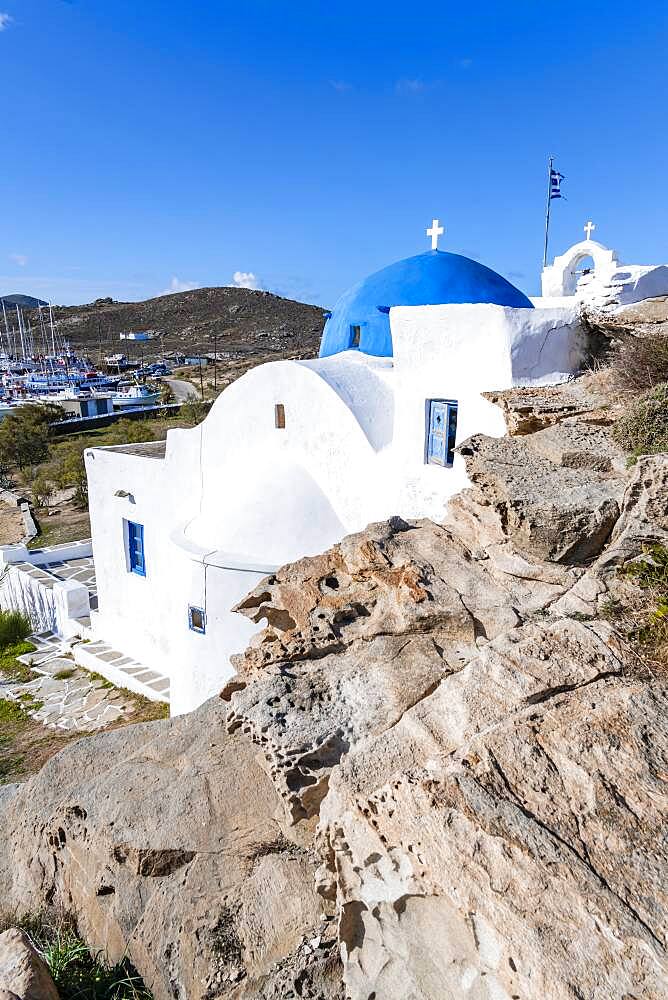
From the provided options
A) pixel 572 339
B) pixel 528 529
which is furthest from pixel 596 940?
pixel 572 339

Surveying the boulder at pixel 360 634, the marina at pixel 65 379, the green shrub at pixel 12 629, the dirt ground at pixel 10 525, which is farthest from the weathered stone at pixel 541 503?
the marina at pixel 65 379

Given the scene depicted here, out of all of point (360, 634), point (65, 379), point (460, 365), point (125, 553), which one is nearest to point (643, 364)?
point (460, 365)

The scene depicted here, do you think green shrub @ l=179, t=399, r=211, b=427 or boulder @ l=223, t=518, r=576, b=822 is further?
green shrub @ l=179, t=399, r=211, b=427

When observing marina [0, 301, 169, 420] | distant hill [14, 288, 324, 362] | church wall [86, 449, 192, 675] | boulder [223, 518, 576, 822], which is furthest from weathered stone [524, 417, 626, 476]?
distant hill [14, 288, 324, 362]

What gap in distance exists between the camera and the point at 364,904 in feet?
8.73

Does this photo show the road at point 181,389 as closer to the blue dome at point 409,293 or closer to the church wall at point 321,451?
the blue dome at point 409,293

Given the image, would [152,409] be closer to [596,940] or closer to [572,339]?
[572,339]

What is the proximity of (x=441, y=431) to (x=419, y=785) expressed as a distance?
4870 millimetres

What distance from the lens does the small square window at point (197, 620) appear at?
25.0 ft

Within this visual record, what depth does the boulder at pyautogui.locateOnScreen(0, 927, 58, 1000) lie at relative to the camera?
2926mm

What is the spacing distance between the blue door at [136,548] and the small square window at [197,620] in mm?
3671

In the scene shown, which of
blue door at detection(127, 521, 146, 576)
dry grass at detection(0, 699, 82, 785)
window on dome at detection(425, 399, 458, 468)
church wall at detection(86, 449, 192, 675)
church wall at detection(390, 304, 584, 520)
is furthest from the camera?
blue door at detection(127, 521, 146, 576)

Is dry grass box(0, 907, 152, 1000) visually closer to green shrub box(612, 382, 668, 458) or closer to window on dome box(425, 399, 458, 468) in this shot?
green shrub box(612, 382, 668, 458)

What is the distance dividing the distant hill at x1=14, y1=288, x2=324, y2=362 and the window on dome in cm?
5254
